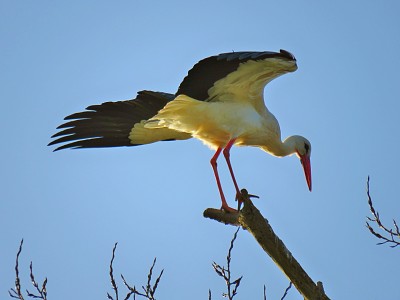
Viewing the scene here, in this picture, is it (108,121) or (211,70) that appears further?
(108,121)

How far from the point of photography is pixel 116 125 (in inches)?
400

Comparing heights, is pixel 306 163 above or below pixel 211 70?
above

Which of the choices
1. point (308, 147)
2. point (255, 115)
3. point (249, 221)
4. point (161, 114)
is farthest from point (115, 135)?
point (249, 221)

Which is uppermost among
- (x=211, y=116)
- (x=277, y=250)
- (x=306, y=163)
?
(x=306, y=163)

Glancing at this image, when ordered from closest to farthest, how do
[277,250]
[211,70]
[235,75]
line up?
[277,250] < [211,70] < [235,75]

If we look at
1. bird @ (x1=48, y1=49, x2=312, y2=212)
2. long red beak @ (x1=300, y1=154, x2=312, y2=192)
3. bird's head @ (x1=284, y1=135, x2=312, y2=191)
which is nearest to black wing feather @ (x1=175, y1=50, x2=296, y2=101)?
bird @ (x1=48, y1=49, x2=312, y2=212)

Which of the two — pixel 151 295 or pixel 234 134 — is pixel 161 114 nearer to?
pixel 234 134

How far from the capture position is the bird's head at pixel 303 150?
10703 mm

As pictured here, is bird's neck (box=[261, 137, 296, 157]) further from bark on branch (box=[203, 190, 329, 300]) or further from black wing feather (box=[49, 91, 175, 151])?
bark on branch (box=[203, 190, 329, 300])

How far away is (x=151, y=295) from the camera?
18.0ft

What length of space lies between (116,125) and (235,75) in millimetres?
2235

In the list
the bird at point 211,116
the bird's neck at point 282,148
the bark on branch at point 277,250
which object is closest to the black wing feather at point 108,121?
the bird at point 211,116

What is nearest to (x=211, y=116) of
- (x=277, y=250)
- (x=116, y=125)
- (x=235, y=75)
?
(x=235, y=75)

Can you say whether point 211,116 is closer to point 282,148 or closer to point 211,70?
point 211,70
